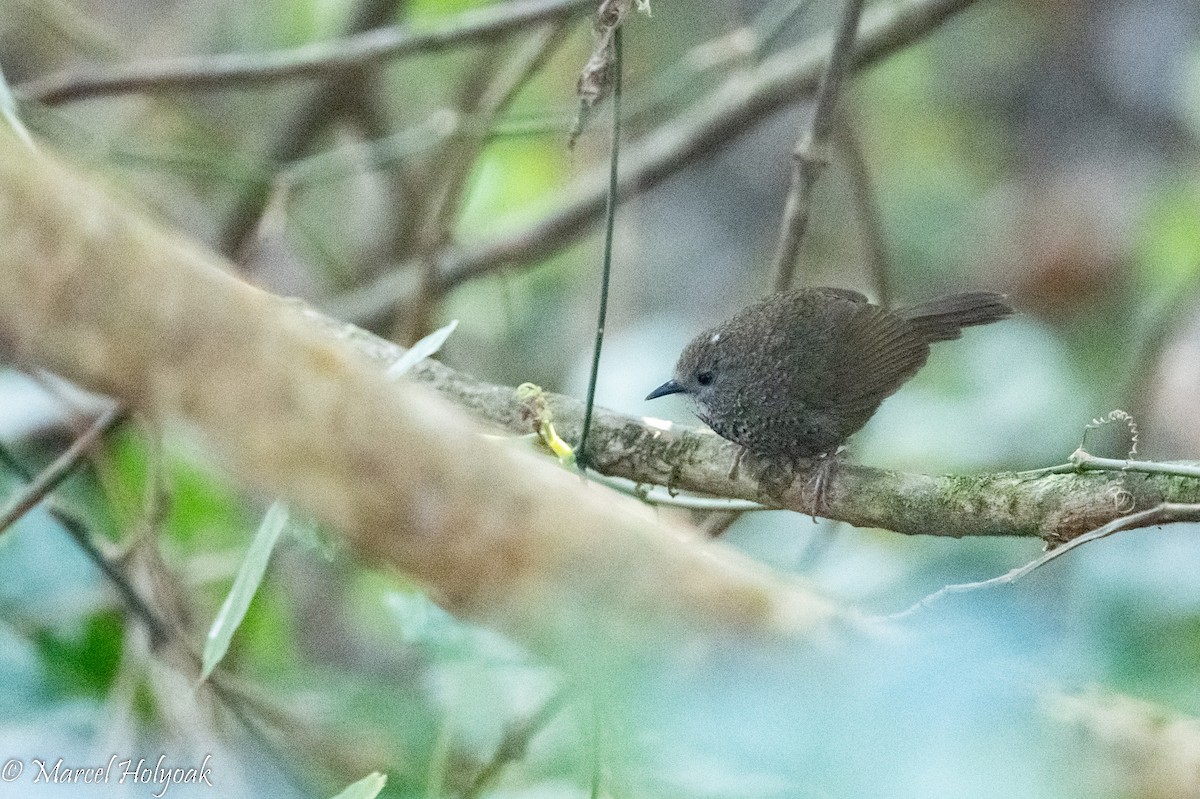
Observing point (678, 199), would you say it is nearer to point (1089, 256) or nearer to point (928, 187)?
point (928, 187)

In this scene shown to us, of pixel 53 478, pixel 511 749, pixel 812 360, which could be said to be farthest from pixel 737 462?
pixel 53 478

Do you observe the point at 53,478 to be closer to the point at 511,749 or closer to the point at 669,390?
the point at 511,749

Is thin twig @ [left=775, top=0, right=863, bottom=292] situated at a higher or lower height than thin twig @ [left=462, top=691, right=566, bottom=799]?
higher

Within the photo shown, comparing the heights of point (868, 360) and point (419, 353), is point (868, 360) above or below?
above

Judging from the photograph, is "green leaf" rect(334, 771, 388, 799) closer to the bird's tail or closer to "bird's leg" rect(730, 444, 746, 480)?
"bird's leg" rect(730, 444, 746, 480)

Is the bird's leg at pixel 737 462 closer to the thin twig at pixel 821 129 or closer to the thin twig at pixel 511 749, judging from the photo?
the thin twig at pixel 511 749

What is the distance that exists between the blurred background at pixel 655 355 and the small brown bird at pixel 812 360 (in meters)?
0.44

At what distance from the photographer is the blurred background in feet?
3.76

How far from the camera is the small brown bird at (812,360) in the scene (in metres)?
2.65

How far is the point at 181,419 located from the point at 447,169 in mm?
3671

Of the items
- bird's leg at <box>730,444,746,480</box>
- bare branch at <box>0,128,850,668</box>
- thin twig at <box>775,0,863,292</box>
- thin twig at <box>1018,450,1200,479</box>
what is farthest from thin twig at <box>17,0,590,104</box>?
bare branch at <box>0,128,850,668</box>

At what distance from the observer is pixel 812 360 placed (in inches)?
111

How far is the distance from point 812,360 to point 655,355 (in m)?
1.40

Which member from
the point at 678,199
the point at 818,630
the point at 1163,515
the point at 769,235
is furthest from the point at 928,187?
the point at 818,630
